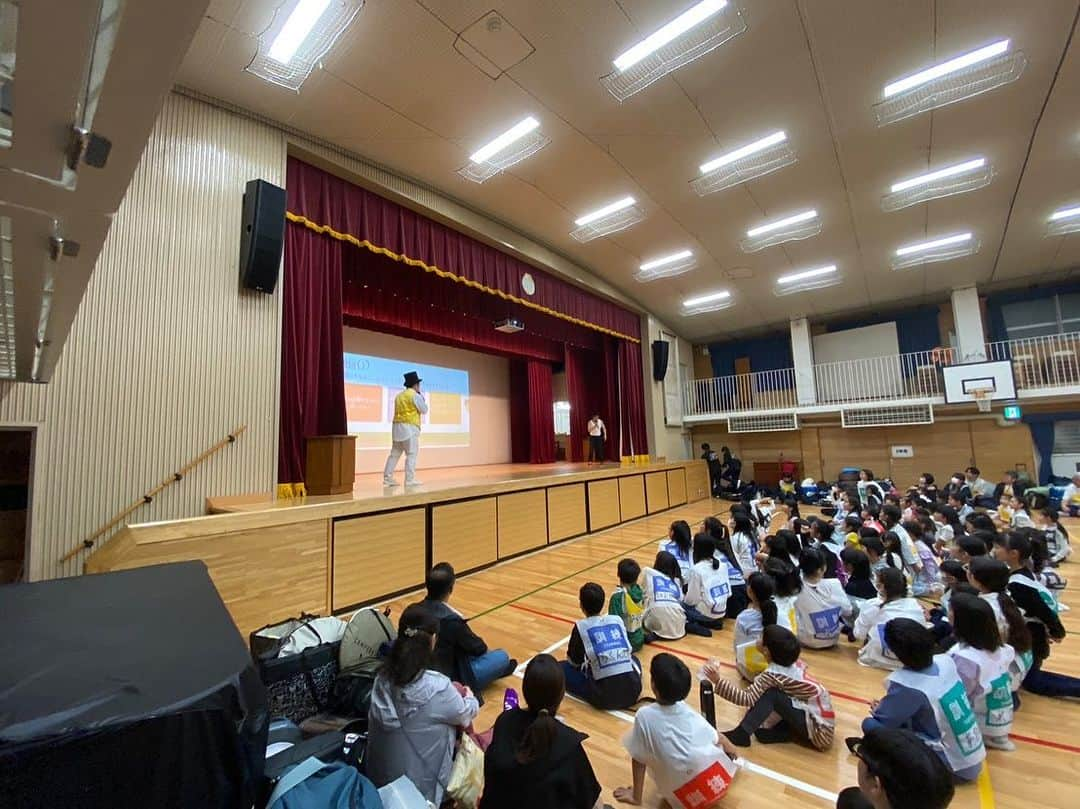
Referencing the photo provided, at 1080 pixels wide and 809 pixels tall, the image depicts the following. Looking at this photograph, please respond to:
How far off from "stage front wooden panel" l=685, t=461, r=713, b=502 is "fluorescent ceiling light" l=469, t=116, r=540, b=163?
25.8 feet

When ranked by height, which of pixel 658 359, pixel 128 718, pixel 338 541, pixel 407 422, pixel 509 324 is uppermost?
pixel 509 324

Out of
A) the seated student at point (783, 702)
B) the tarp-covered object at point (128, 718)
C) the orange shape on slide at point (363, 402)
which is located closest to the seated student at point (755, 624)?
the seated student at point (783, 702)

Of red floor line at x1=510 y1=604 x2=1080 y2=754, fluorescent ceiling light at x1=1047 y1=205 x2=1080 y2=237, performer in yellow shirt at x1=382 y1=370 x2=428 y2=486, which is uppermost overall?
fluorescent ceiling light at x1=1047 y1=205 x2=1080 y2=237

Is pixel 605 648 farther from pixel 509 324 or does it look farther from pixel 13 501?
pixel 509 324

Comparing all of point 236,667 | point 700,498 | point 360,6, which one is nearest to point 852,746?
point 236,667

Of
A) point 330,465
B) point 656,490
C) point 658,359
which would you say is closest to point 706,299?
point 658,359

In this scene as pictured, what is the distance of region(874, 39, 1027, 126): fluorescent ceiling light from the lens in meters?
4.18

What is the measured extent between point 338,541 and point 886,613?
12.6 feet

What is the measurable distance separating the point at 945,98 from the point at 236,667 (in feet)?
22.6

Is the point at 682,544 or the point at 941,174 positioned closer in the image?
the point at 682,544

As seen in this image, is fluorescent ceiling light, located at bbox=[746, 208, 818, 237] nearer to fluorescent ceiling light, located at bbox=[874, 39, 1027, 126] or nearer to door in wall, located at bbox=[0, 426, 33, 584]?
fluorescent ceiling light, located at bbox=[874, 39, 1027, 126]

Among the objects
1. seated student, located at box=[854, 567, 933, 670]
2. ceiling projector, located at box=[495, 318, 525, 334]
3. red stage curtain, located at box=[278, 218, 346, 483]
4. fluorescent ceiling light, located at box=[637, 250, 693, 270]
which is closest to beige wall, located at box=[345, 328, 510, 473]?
ceiling projector, located at box=[495, 318, 525, 334]

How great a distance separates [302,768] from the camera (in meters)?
1.22

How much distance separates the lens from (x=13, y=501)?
3896 millimetres
